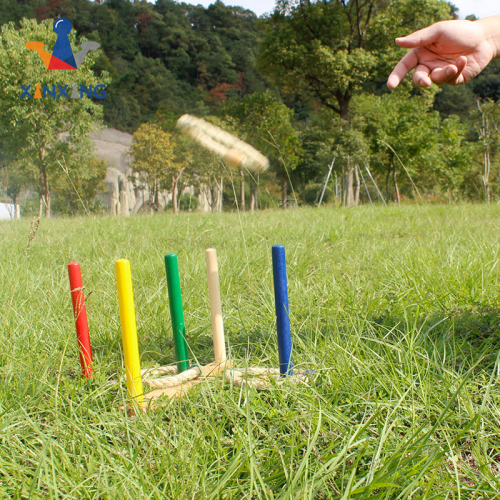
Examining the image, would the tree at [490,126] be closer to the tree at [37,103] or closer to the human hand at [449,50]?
the tree at [37,103]

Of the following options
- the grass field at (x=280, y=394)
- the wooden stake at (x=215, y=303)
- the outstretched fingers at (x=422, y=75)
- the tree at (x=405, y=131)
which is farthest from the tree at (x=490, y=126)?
the wooden stake at (x=215, y=303)

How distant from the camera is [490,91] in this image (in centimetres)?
3641

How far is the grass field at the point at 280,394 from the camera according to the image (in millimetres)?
1084

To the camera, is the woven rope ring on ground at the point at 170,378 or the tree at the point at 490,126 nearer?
the woven rope ring on ground at the point at 170,378

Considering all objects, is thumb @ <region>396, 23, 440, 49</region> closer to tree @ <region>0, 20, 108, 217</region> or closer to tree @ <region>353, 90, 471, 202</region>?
tree @ <region>0, 20, 108, 217</region>

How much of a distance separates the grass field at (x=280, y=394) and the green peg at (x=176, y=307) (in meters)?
0.20

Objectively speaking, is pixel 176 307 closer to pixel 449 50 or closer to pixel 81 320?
pixel 81 320

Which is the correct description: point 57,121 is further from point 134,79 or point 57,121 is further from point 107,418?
point 134,79

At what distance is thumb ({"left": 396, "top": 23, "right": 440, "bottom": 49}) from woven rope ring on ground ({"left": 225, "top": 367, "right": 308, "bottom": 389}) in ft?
5.16

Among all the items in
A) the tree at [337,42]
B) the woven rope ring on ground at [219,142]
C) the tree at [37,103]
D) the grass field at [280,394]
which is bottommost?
the grass field at [280,394]

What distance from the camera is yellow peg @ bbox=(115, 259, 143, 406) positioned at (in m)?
1.41

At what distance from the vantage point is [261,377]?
157 centimetres

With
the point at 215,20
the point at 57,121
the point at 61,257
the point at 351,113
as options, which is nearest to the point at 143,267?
the point at 61,257

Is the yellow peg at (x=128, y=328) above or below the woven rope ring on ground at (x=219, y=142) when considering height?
below
